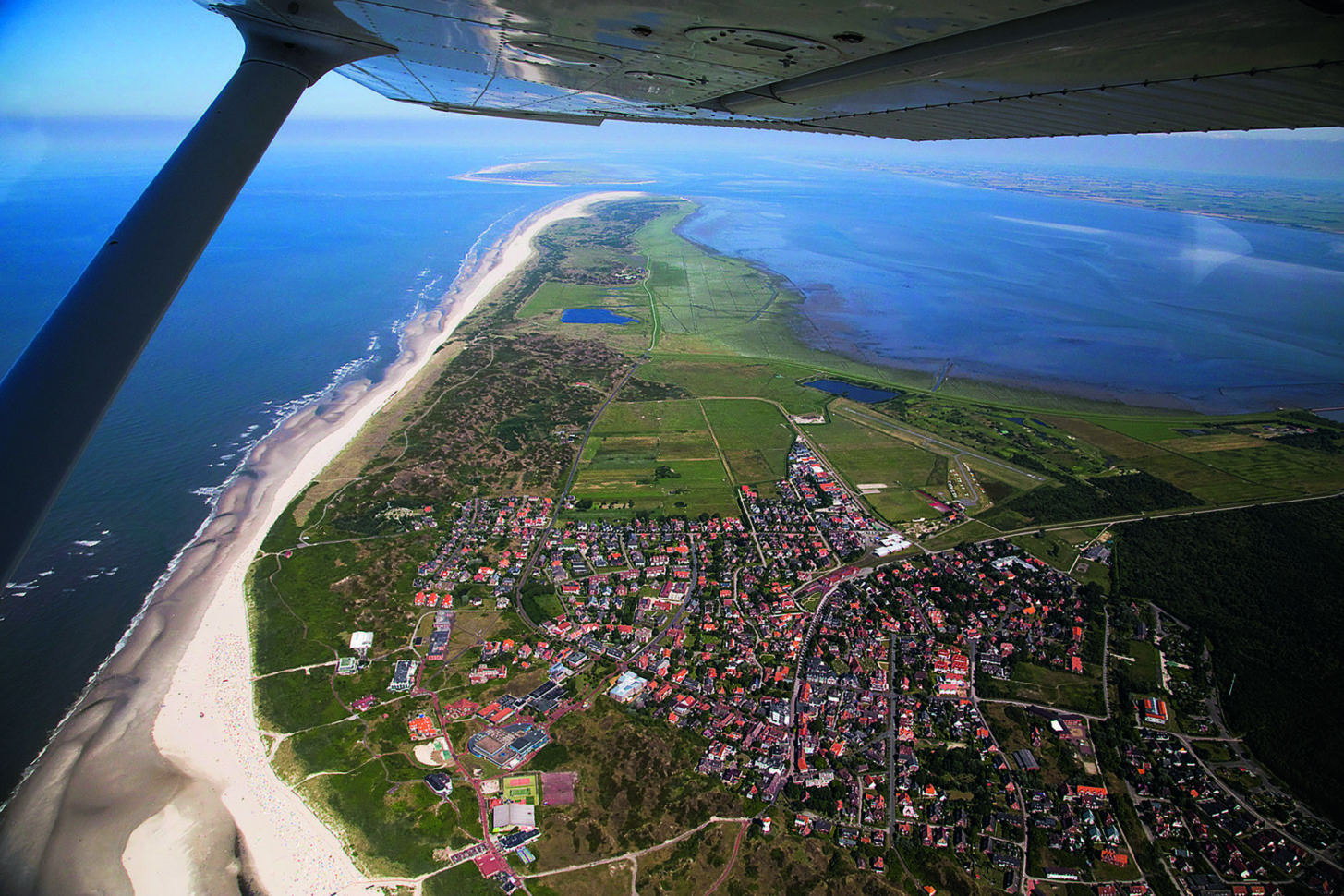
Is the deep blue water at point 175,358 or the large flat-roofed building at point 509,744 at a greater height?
the deep blue water at point 175,358

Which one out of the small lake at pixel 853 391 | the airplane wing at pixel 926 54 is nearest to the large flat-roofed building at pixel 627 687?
the airplane wing at pixel 926 54

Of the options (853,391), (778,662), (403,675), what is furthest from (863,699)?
(853,391)

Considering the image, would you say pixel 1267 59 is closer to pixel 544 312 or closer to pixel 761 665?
pixel 761 665

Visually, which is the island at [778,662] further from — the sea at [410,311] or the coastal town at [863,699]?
the sea at [410,311]

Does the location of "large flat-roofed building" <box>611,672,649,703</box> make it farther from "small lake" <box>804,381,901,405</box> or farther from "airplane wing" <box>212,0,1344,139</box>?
"small lake" <box>804,381,901,405</box>

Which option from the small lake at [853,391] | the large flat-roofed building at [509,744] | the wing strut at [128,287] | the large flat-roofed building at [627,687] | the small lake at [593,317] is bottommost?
the large flat-roofed building at [509,744]

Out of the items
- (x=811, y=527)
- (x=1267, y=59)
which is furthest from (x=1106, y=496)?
(x=1267, y=59)

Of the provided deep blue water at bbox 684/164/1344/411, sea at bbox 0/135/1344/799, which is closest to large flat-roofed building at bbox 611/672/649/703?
sea at bbox 0/135/1344/799
